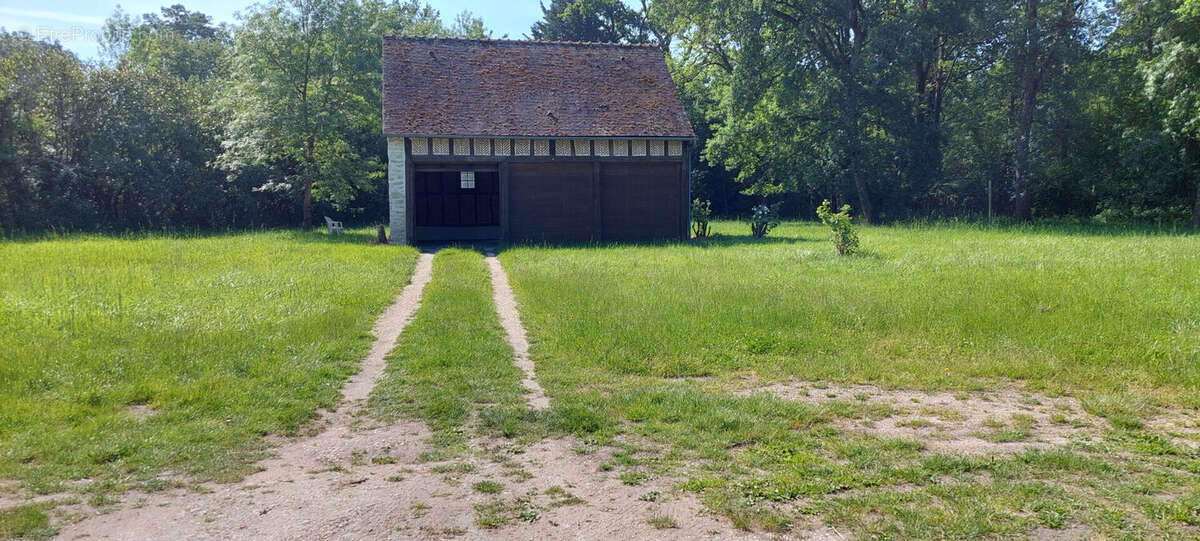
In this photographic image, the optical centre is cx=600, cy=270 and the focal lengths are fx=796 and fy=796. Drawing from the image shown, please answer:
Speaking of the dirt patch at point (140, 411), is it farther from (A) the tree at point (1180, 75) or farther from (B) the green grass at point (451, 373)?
(A) the tree at point (1180, 75)


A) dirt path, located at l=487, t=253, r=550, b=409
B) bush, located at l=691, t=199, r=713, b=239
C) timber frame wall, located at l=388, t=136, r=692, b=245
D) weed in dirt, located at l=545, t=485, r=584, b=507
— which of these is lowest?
weed in dirt, located at l=545, t=485, r=584, b=507

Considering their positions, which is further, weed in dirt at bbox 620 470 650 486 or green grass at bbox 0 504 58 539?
weed in dirt at bbox 620 470 650 486

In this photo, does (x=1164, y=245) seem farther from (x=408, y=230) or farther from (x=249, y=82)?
(x=249, y=82)

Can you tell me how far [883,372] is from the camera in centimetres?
708

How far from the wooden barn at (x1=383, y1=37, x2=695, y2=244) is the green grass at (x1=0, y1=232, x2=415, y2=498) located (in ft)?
24.5

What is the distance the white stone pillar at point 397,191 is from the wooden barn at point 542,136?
0.09 ft

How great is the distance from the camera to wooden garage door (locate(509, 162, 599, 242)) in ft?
72.8

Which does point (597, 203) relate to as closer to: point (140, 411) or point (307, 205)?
point (307, 205)

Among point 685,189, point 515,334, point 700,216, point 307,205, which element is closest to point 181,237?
point 307,205

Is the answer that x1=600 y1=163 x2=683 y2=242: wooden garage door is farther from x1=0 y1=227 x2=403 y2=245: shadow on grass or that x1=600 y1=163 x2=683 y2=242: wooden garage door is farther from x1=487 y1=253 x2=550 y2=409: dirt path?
x1=487 y1=253 x2=550 y2=409: dirt path

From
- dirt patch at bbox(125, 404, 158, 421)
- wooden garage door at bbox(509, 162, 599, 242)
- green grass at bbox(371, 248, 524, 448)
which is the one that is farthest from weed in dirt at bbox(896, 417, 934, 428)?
wooden garage door at bbox(509, 162, 599, 242)

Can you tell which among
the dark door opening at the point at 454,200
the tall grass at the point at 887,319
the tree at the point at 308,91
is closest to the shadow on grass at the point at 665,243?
the tall grass at the point at 887,319

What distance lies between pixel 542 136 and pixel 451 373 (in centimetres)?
1510

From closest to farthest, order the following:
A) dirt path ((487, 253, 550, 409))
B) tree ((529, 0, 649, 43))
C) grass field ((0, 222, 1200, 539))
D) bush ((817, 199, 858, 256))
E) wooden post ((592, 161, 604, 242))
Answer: grass field ((0, 222, 1200, 539)) → dirt path ((487, 253, 550, 409)) → bush ((817, 199, 858, 256)) → wooden post ((592, 161, 604, 242)) → tree ((529, 0, 649, 43))
